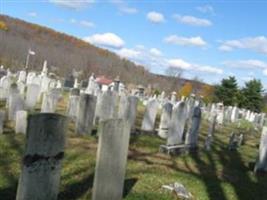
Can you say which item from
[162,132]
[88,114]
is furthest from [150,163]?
[162,132]

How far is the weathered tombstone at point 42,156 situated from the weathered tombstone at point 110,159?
30.3 inches

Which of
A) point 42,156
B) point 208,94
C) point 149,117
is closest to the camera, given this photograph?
point 42,156

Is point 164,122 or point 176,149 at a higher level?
point 164,122

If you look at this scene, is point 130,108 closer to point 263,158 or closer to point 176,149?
point 176,149

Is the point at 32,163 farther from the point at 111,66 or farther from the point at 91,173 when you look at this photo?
the point at 111,66

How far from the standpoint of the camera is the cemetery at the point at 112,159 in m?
5.69

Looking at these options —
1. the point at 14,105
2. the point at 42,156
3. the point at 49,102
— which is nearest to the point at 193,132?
the point at 49,102

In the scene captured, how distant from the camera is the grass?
7.95m

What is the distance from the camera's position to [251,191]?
32.3 feet

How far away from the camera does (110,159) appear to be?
21.6 feet

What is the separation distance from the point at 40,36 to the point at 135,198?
128272 mm

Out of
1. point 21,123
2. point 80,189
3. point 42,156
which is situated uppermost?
point 42,156

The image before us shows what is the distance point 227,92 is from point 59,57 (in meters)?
48.8

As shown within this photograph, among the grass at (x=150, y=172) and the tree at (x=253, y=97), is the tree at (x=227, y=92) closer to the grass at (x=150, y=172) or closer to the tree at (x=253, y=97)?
the tree at (x=253, y=97)
